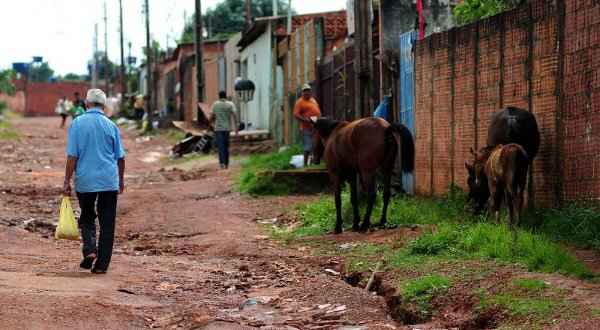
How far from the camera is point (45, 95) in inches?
3625

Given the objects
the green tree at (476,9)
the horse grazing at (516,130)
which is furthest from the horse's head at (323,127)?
the horse grazing at (516,130)

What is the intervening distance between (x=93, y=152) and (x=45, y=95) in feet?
280

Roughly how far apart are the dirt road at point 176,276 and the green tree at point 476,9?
12.7ft

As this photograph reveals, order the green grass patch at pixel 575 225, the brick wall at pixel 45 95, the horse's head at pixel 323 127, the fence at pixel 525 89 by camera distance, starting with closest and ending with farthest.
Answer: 1. the green grass patch at pixel 575 225
2. the fence at pixel 525 89
3. the horse's head at pixel 323 127
4. the brick wall at pixel 45 95

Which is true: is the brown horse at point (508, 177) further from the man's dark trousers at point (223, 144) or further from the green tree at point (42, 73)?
the green tree at point (42, 73)

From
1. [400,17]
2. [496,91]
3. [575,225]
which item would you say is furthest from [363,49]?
[575,225]

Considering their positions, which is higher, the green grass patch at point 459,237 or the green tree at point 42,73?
the green tree at point 42,73

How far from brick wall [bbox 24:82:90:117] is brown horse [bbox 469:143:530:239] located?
8329cm

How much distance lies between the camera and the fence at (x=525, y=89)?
9.54 meters

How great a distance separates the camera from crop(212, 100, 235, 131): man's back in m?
23.4

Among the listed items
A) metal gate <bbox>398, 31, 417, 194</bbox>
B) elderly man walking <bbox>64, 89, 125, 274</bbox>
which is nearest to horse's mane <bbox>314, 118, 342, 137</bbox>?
metal gate <bbox>398, 31, 417, 194</bbox>

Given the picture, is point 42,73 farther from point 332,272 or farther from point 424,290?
point 424,290

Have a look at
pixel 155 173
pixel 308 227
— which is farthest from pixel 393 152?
pixel 155 173

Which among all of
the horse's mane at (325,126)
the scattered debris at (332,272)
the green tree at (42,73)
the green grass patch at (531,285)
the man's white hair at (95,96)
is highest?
the green tree at (42,73)
